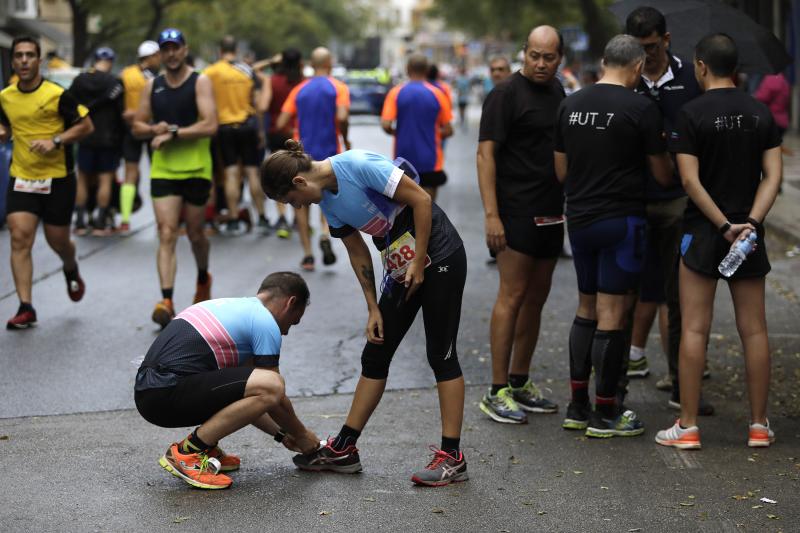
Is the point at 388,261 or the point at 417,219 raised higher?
the point at 417,219

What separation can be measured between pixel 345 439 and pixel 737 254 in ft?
6.42

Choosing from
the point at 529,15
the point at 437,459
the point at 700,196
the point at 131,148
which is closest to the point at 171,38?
the point at 700,196

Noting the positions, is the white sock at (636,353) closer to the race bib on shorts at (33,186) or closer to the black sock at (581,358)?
the black sock at (581,358)

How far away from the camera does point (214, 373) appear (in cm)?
529

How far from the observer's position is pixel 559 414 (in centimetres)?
668

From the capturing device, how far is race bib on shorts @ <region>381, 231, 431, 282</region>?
17.7ft

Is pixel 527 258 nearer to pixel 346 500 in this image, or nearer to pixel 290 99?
pixel 346 500

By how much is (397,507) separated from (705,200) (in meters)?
2.01

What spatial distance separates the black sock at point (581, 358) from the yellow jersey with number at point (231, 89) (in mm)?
7812

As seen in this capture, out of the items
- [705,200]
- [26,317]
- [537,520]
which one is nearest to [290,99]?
[26,317]

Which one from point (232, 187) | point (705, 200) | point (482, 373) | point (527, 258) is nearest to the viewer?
point (705, 200)

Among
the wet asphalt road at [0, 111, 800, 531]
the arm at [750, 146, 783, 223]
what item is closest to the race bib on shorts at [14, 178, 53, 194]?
the wet asphalt road at [0, 111, 800, 531]

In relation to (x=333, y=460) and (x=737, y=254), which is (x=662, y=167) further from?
(x=333, y=460)

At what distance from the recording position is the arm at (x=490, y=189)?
6383 mm
